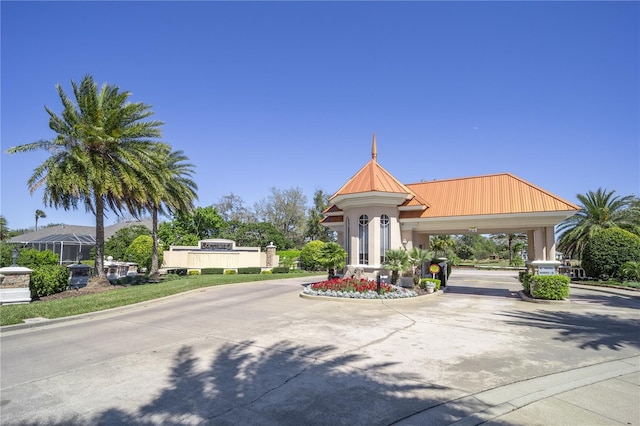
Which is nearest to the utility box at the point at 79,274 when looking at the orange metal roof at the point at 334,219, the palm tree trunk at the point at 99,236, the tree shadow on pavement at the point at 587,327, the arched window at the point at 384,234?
the palm tree trunk at the point at 99,236

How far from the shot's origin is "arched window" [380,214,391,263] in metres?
19.9

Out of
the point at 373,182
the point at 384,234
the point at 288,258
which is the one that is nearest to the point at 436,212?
the point at 384,234

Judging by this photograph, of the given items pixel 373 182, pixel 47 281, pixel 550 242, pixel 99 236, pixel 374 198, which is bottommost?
pixel 47 281

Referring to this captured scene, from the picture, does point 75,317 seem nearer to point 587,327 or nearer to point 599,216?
point 587,327

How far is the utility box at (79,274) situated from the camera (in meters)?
21.2

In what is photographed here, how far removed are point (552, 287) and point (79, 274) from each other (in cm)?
2524

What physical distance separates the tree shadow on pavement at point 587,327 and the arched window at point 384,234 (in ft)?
25.1

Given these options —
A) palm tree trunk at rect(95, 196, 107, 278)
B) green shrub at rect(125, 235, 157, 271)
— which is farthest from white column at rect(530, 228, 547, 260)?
green shrub at rect(125, 235, 157, 271)

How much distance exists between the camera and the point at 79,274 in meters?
23.2

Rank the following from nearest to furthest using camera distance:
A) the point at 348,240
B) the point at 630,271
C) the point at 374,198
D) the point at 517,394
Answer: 1. the point at 517,394
2. the point at 374,198
3. the point at 348,240
4. the point at 630,271

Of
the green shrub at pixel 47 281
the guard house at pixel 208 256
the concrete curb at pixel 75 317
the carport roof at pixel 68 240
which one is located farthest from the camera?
the guard house at pixel 208 256

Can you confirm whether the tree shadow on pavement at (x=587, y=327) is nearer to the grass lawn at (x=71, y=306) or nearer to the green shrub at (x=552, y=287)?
the green shrub at (x=552, y=287)

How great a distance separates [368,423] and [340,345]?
3.78m

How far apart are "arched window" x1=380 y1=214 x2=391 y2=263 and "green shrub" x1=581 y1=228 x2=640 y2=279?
53.6 ft
